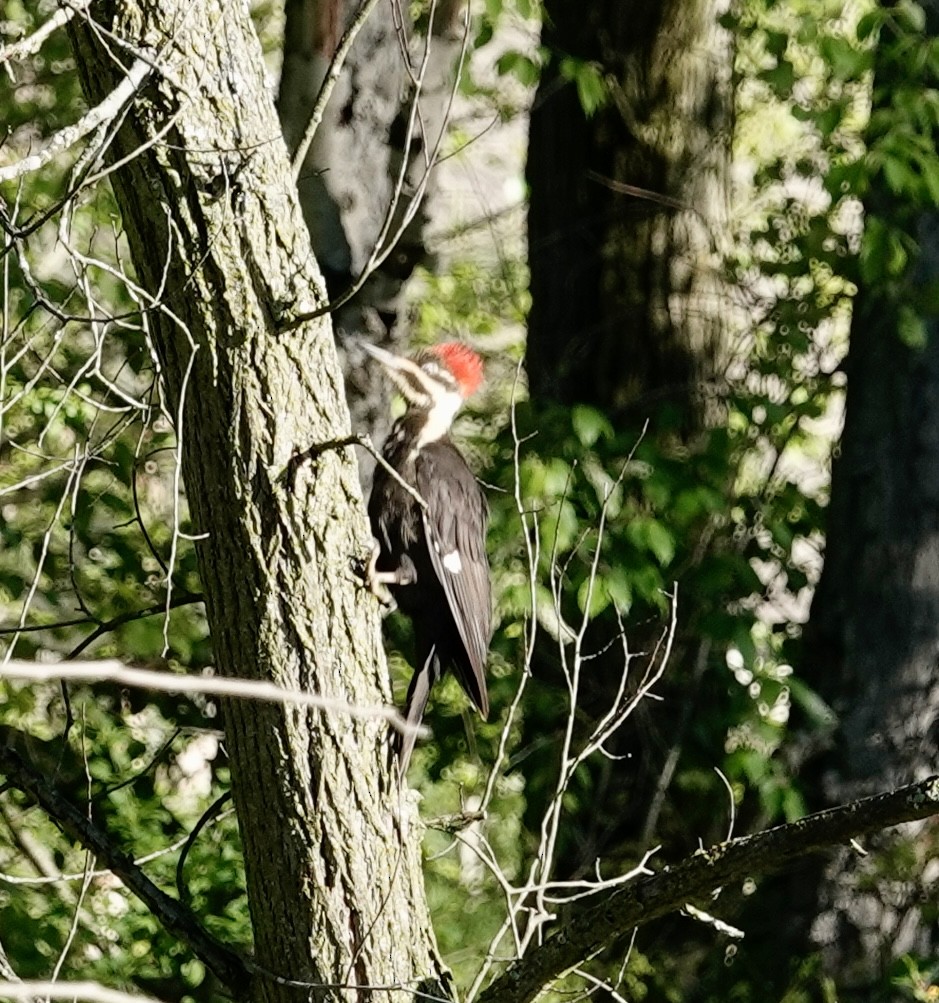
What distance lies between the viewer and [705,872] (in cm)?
223

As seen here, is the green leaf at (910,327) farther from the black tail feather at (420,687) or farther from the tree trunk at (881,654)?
the black tail feather at (420,687)

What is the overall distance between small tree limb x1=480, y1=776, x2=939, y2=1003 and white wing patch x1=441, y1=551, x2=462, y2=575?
4.76 feet

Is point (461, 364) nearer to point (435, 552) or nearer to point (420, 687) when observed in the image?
point (435, 552)

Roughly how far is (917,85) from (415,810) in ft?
9.55

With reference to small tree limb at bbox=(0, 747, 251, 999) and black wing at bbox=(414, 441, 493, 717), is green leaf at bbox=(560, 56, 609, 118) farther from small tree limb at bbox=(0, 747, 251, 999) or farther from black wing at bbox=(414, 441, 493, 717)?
small tree limb at bbox=(0, 747, 251, 999)

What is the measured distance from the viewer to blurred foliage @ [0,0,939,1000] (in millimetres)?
4363

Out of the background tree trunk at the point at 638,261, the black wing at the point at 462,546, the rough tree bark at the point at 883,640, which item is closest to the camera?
the black wing at the point at 462,546

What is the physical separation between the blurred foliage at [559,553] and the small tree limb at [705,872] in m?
1.27

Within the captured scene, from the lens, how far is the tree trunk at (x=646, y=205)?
5629mm

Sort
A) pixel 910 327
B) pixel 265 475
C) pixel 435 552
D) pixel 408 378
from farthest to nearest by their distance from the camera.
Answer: pixel 910 327, pixel 408 378, pixel 435 552, pixel 265 475

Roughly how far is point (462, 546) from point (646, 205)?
2.17 meters

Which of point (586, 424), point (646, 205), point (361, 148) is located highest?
point (361, 148)

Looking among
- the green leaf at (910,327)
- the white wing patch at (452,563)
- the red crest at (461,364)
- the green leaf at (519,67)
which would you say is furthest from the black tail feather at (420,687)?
the green leaf at (910,327)

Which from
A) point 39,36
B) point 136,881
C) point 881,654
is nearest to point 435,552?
point 136,881
